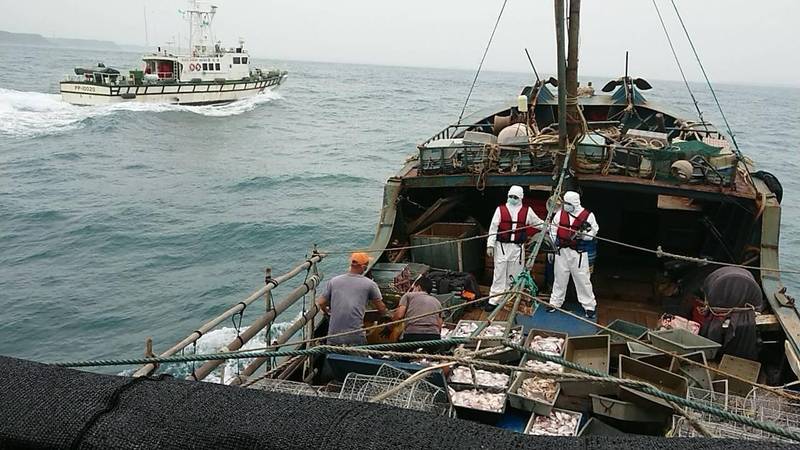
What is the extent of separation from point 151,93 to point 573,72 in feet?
148

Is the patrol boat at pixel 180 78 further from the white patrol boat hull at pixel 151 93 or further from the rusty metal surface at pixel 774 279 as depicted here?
the rusty metal surface at pixel 774 279

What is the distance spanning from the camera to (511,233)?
8039mm

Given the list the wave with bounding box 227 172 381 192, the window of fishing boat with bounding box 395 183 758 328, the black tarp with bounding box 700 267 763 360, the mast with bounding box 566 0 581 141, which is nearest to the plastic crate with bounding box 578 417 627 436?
the black tarp with bounding box 700 267 763 360

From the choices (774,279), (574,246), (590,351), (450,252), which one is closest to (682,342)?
(590,351)

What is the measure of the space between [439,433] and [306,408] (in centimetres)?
38

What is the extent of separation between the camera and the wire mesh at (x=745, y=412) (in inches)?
170

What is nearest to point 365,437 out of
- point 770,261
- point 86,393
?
point 86,393

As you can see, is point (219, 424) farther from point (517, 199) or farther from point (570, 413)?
point (517, 199)

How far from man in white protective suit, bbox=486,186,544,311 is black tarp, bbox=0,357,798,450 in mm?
6422

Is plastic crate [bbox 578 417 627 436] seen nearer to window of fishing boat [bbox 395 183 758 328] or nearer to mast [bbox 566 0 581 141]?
window of fishing boat [bbox 395 183 758 328]

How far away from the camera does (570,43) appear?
9.11 metres

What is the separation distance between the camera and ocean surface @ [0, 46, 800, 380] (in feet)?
45.3

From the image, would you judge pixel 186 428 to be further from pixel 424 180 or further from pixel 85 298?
pixel 85 298

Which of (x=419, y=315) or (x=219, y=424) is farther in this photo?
(x=419, y=315)
